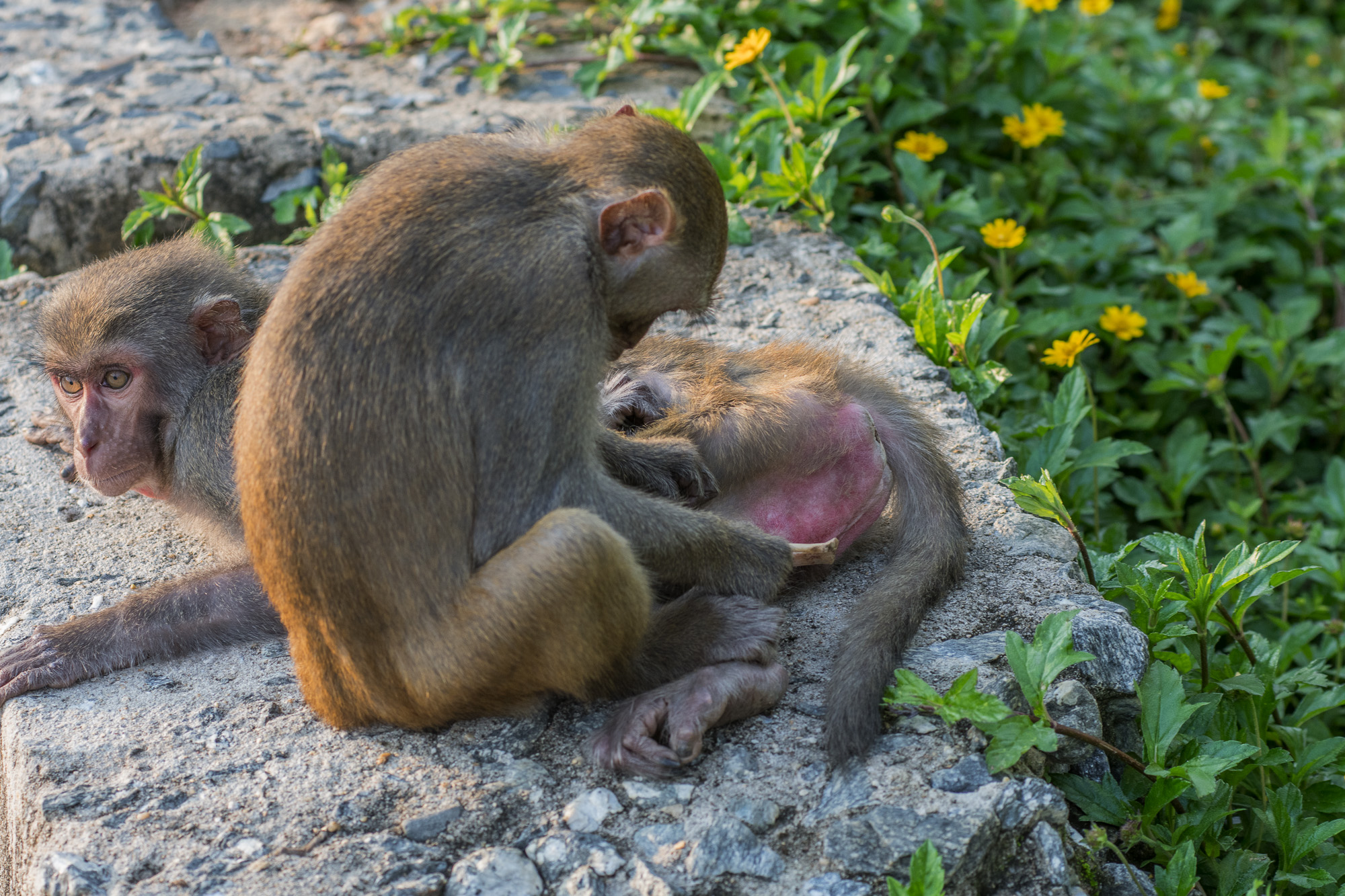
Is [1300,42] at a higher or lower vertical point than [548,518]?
lower

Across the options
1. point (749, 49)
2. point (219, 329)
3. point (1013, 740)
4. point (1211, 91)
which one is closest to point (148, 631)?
point (219, 329)

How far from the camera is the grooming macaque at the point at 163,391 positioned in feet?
11.1

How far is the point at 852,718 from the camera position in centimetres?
267

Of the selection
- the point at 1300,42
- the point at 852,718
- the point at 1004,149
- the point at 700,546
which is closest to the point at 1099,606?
the point at 852,718

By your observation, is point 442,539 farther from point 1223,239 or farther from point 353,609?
point 1223,239

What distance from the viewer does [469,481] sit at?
2.74 m

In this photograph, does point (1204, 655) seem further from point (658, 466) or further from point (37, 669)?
point (37, 669)

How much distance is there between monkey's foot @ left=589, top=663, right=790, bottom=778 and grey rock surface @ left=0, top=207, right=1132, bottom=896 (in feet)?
0.16

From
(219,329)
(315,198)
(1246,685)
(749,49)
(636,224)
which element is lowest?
(1246,685)

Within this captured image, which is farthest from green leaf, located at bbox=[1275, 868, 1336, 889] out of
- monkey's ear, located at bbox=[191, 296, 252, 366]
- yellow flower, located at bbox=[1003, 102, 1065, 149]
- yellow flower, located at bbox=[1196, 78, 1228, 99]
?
yellow flower, located at bbox=[1196, 78, 1228, 99]

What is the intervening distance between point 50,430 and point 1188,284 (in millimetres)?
4574

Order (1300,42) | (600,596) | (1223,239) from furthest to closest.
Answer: (1300,42)
(1223,239)
(600,596)

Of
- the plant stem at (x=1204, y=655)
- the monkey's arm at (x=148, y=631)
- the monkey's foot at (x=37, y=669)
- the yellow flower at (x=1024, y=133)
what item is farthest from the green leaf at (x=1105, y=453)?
the monkey's foot at (x=37, y=669)

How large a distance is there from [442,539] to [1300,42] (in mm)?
8147
